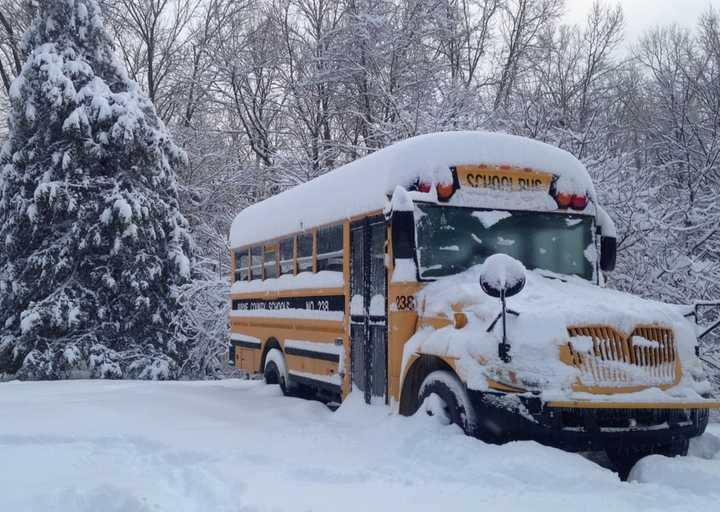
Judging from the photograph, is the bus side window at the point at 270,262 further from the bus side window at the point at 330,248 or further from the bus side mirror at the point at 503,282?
the bus side mirror at the point at 503,282

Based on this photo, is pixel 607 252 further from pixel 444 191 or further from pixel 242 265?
pixel 242 265

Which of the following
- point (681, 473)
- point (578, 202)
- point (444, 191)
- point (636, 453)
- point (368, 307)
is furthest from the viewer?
point (368, 307)

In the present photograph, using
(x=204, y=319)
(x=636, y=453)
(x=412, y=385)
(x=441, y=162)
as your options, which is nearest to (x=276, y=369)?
(x=412, y=385)

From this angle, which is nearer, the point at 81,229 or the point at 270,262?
the point at 270,262

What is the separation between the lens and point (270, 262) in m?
10.6

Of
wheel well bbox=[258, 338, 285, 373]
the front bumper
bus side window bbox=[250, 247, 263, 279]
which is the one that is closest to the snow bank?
the front bumper

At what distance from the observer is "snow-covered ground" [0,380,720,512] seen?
14.4 ft

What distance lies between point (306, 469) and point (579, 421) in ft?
6.15

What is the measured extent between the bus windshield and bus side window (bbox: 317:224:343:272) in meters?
1.69

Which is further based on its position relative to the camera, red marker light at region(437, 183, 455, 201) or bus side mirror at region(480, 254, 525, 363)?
red marker light at region(437, 183, 455, 201)

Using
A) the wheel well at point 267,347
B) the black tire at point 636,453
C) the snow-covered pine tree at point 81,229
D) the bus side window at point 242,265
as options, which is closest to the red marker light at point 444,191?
the black tire at point 636,453

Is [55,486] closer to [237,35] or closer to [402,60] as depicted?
[402,60]

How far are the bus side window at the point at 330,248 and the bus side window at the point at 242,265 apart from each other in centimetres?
301

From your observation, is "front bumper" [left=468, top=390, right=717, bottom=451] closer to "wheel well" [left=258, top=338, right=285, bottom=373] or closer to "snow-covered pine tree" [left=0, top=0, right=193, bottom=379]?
"wheel well" [left=258, top=338, right=285, bottom=373]
